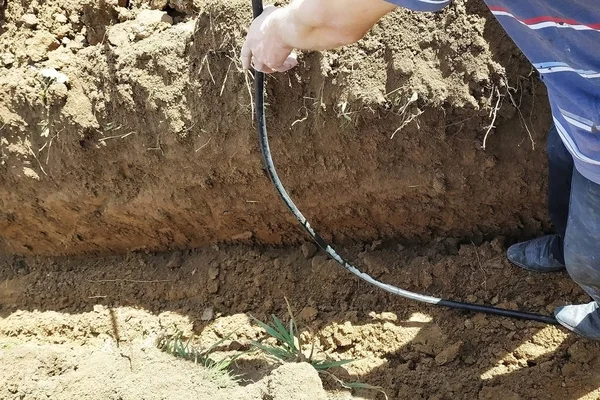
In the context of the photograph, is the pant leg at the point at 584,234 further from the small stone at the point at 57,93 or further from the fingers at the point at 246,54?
the small stone at the point at 57,93

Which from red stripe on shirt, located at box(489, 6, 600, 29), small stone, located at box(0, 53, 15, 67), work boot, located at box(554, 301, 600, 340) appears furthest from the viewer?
small stone, located at box(0, 53, 15, 67)

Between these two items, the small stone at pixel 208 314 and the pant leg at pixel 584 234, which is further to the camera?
the small stone at pixel 208 314

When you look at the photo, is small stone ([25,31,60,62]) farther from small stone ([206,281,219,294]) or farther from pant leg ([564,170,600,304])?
pant leg ([564,170,600,304])

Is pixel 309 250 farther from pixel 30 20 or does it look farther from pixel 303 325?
pixel 30 20

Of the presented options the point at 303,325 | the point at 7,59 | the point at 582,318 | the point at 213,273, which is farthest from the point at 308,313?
the point at 7,59

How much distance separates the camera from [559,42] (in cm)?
110

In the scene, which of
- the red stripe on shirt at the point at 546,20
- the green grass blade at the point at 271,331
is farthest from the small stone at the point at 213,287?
the red stripe on shirt at the point at 546,20

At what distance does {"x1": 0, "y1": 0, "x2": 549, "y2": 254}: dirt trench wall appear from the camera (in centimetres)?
205

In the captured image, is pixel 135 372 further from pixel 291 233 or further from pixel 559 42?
pixel 559 42

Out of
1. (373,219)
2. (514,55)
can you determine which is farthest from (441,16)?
(373,219)

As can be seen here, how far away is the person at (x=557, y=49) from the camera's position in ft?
3.53

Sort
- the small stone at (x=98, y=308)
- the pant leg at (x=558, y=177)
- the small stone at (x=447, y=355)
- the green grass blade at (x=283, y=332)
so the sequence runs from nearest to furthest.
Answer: the pant leg at (x=558, y=177), the small stone at (x=447, y=355), the green grass blade at (x=283, y=332), the small stone at (x=98, y=308)

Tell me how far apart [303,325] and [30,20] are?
1.74 meters

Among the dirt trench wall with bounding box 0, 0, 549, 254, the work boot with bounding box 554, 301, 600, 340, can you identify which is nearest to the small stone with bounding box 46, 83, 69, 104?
the dirt trench wall with bounding box 0, 0, 549, 254
